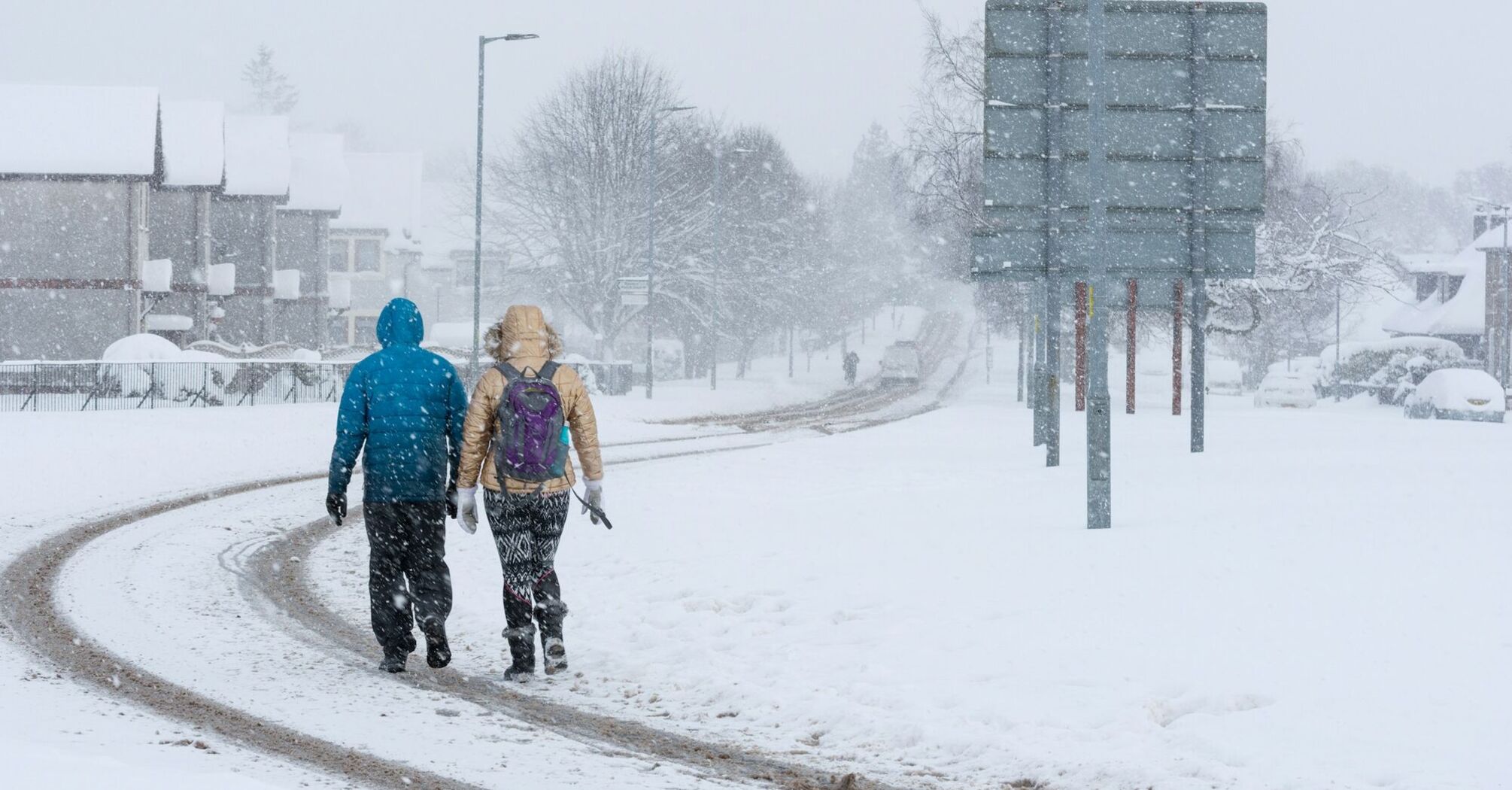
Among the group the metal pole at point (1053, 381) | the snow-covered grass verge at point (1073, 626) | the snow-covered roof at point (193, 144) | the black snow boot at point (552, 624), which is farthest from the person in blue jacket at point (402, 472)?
the snow-covered roof at point (193, 144)

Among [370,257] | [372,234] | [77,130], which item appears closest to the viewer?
[77,130]

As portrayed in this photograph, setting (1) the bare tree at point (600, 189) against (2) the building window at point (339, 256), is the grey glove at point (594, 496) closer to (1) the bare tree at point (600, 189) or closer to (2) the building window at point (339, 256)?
(1) the bare tree at point (600, 189)

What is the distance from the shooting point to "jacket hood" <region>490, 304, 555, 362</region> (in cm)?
759

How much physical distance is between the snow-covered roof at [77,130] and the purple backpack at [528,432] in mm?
39104

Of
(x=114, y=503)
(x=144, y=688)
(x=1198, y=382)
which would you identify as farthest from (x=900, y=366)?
(x=144, y=688)

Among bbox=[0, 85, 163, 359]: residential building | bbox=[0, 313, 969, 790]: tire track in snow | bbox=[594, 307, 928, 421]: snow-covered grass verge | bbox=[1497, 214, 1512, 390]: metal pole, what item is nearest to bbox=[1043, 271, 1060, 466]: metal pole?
bbox=[0, 313, 969, 790]: tire track in snow

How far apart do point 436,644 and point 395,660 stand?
0.22 metres

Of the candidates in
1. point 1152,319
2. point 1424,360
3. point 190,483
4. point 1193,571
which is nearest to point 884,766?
point 1193,571

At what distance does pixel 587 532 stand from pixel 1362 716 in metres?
8.26

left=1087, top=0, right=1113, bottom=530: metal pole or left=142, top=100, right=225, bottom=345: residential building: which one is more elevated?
left=142, top=100, right=225, bottom=345: residential building

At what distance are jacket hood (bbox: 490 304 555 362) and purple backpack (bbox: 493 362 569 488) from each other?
0.10m

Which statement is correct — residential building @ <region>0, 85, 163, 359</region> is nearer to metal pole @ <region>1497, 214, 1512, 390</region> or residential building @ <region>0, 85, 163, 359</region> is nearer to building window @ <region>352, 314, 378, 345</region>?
building window @ <region>352, 314, 378, 345</region>

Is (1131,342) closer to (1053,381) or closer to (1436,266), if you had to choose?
(1053,381)

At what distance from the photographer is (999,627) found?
806cm
